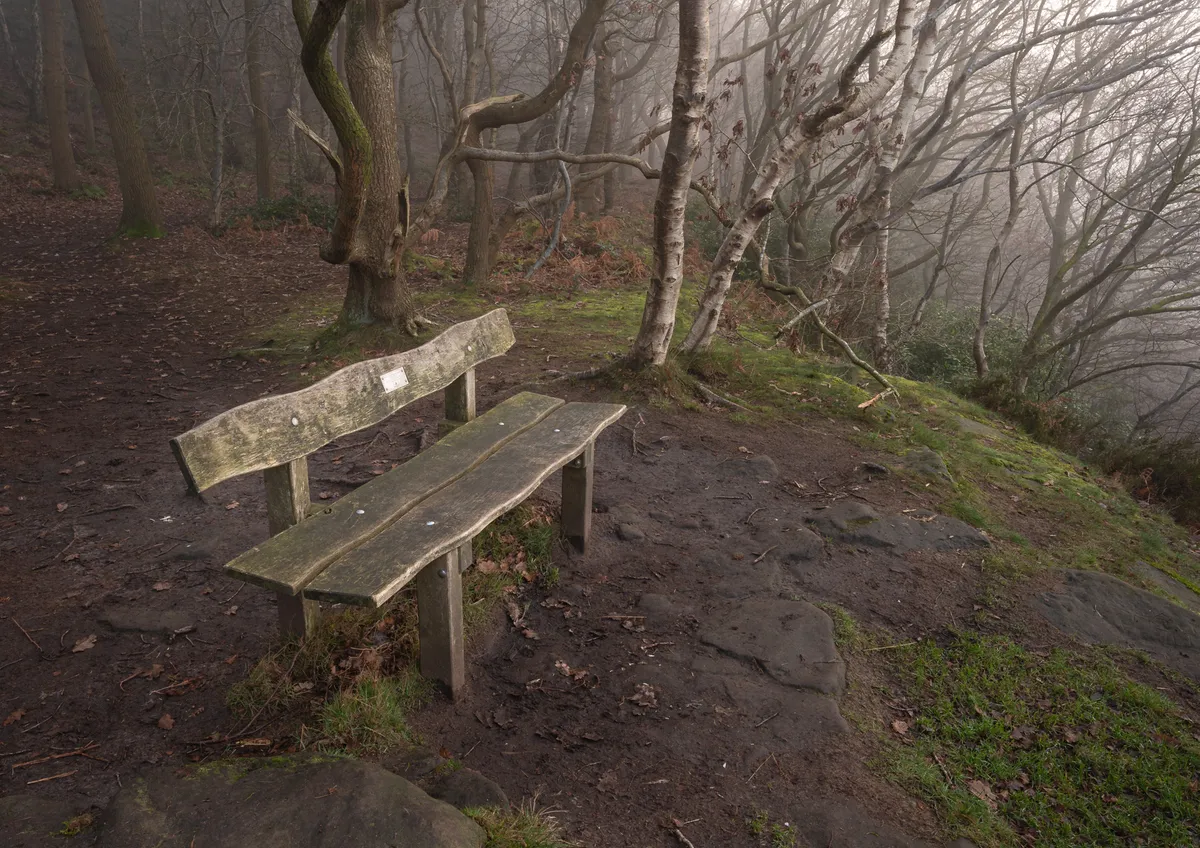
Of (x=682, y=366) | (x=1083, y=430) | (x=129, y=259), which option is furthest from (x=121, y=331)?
(x=1083, y=430)

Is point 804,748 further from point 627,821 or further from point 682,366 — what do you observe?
point 682,366

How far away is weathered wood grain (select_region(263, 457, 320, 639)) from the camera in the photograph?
3006 millimetres

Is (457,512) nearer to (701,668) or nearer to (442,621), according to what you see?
(442,621)

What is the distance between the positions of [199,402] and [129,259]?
6.92 meters

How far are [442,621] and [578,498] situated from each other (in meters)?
1.41

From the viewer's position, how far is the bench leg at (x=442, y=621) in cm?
296

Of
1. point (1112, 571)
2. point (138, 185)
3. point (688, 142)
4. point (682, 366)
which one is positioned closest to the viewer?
point (1112, 571)

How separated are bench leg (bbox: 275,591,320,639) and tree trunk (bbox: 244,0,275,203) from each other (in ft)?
48.3

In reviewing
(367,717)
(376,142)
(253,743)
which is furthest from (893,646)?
(376,142)

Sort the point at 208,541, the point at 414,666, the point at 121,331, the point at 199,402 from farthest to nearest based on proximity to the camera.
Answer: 1. the point at 121,331
2. the point at 199,402
3. the point at 208,541
4. the point at 414,666

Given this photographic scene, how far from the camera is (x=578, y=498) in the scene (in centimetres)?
428

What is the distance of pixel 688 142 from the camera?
19.0 feet

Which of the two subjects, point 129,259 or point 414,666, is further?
Answer: point 129,259

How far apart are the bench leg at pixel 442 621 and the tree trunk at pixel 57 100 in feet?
58.5
